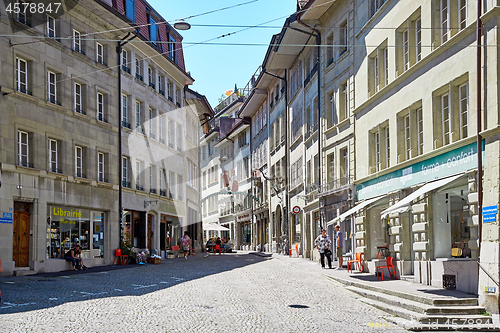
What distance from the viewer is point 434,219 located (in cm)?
1803

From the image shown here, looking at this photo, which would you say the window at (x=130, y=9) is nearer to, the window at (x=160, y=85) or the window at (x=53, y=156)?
the window at (x=160, y=85)

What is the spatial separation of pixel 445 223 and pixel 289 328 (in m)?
8.34

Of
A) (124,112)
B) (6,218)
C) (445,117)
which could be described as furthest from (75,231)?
(445,117)

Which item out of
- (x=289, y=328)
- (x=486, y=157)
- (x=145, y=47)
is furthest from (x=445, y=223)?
(x=145, y=47)

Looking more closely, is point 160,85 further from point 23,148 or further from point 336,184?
point 23,148

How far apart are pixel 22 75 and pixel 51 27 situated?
10.0ft

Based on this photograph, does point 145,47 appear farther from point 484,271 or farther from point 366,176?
point 484,271

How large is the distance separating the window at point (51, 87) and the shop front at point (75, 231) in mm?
4476

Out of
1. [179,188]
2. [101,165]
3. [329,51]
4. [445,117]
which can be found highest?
[329,51]

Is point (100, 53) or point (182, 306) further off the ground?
point (100, 53)

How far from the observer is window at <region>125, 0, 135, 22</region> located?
108 feet

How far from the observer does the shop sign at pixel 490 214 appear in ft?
45.0

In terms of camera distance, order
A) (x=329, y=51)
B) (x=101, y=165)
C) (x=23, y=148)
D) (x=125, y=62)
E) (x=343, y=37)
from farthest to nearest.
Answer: (x=125, y=62), (x=101, y=165), (x=329, y=51), (x=343, y=37), (x=23, y=148)

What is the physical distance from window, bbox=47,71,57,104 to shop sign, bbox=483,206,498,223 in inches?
721
